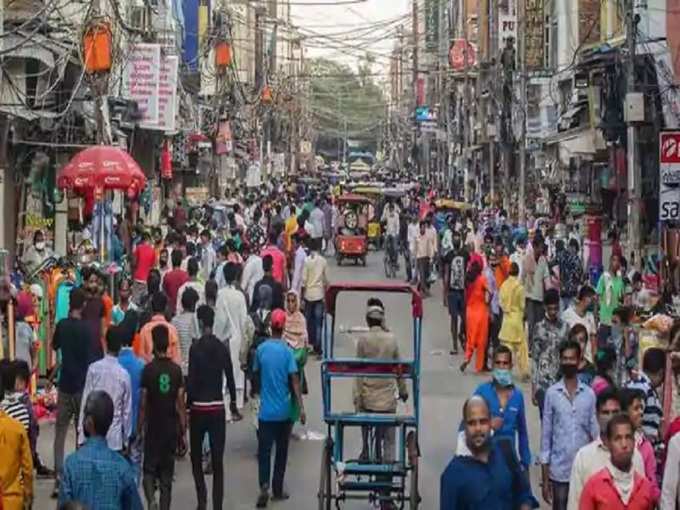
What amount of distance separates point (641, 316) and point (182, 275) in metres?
5.49

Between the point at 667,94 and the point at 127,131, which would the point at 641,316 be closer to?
the point at 667,94

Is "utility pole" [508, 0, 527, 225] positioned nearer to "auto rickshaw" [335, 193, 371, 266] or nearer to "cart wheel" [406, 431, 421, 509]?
"auto rickshaw" [335, 193, 371, 266]

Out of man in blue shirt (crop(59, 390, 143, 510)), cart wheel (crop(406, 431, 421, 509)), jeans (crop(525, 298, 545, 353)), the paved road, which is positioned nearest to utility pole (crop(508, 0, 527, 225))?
the paved road

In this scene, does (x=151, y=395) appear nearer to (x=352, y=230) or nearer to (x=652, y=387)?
(x=652, y=387)

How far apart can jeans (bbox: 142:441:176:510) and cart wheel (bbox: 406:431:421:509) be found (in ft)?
5.71

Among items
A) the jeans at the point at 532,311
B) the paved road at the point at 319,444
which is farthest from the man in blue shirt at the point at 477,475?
the jeans at the point at 532,311

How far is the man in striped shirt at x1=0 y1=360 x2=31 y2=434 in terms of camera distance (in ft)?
35.7

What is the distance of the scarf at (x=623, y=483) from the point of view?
748cm

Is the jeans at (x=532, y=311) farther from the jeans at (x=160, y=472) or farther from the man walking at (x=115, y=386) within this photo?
the man walking at (x=115, y=386)

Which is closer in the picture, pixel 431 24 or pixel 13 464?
pixel 13 464

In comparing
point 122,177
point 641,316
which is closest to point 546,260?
point 641,316

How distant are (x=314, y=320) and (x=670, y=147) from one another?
18.8 feet

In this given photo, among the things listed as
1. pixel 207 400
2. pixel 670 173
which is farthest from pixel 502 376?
pixel 670 173

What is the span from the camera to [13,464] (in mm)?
8852
